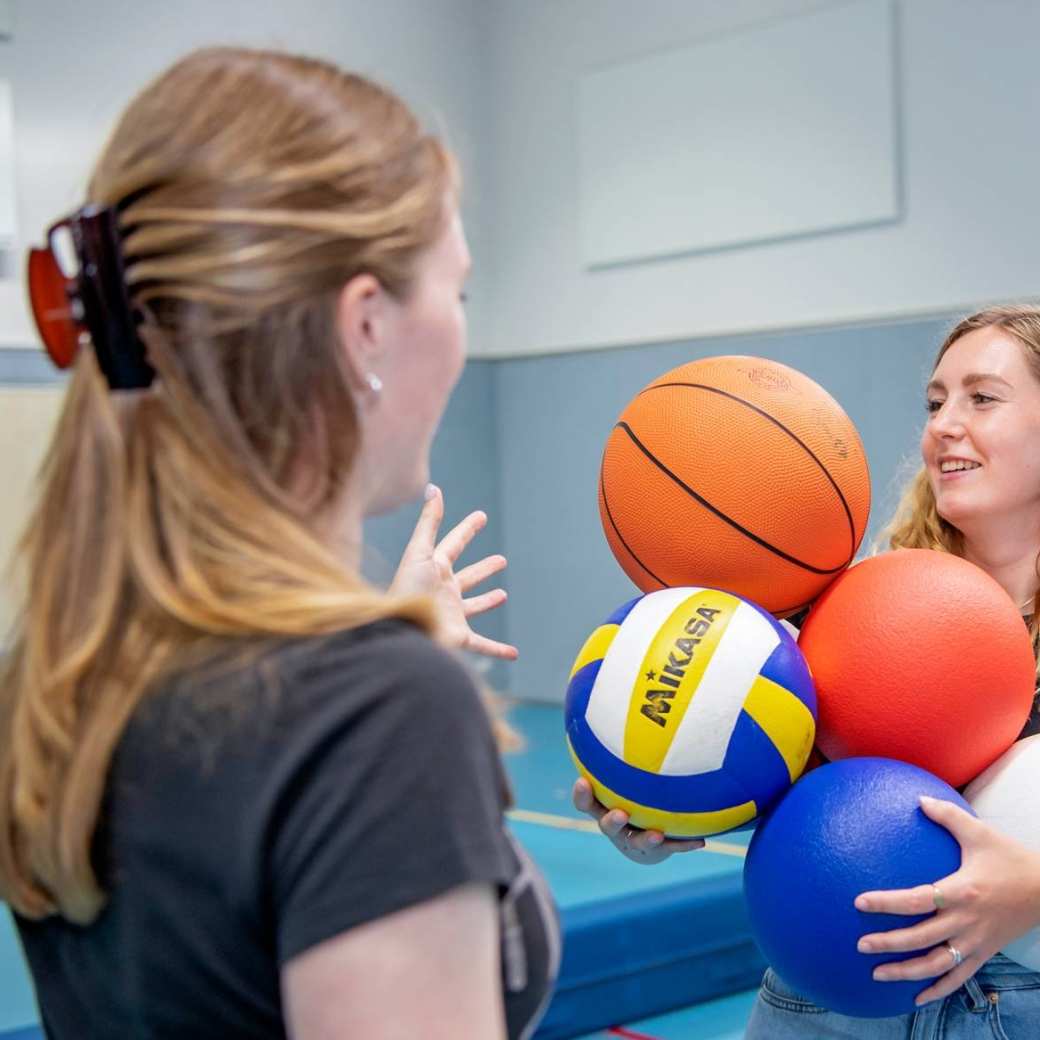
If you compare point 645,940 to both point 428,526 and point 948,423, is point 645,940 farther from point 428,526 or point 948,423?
point 428,526

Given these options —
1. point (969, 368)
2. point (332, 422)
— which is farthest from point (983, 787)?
point (332, 422)

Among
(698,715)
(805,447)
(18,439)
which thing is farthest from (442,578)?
(18,439)

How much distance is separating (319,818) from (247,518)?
188 millimetres

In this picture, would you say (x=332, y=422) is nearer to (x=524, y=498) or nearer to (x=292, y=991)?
(x=292, y=991)

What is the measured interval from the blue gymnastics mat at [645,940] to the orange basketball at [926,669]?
51.0 inches

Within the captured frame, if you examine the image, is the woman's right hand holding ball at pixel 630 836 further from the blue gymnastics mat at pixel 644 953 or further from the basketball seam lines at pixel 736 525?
the blue gymnastics mat at pixel 644 953

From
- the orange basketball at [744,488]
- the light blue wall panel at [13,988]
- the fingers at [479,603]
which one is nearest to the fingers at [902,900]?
the orange basketball at [744,488]

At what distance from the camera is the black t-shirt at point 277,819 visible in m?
0.71

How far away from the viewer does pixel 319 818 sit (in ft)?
2.34

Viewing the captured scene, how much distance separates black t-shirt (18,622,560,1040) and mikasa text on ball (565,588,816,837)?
743mm

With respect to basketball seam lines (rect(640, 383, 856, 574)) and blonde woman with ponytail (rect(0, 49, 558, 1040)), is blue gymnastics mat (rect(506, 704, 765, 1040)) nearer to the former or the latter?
basketball seam lines (rect(640, 383, 856, 574))

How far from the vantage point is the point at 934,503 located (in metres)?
1.95

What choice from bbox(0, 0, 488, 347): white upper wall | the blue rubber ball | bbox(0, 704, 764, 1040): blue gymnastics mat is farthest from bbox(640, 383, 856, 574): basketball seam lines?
bbox(0, 0, 488, 347): white upper wall

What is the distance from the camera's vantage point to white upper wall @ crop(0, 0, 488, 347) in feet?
17.4
